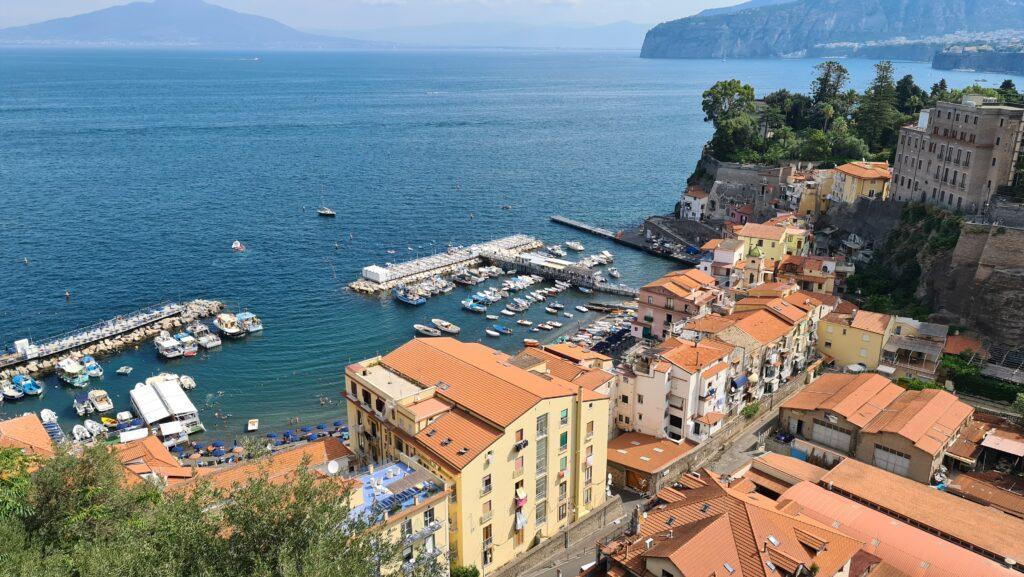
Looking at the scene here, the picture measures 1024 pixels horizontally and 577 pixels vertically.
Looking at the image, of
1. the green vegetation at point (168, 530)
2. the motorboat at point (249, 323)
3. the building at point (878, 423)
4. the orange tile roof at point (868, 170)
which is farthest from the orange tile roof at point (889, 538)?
the motorboat at point (249, 323)

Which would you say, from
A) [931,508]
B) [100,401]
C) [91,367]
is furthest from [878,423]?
[91,367]

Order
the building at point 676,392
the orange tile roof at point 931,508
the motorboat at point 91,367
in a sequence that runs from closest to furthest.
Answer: the orange tile roof at point 931,508 < the building at point 676,392 < the motorboat at point 91,367

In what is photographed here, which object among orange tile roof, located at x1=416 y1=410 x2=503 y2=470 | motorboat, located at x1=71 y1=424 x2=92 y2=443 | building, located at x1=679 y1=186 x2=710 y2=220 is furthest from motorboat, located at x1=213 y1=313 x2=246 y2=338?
building, located at x1=679 y1=186 x2=710 y2=220

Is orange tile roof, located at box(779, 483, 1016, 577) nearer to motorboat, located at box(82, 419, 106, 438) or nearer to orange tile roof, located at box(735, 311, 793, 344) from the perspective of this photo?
orange tile roof, located at box(735, 311, 793, 344)

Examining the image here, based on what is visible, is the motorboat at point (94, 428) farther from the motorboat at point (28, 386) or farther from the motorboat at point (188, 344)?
the motorboat at point (188, 344)

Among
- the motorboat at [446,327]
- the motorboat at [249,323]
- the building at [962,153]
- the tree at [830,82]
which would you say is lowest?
the motorboat at [446,327]

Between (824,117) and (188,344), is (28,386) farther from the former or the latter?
(824,117)
